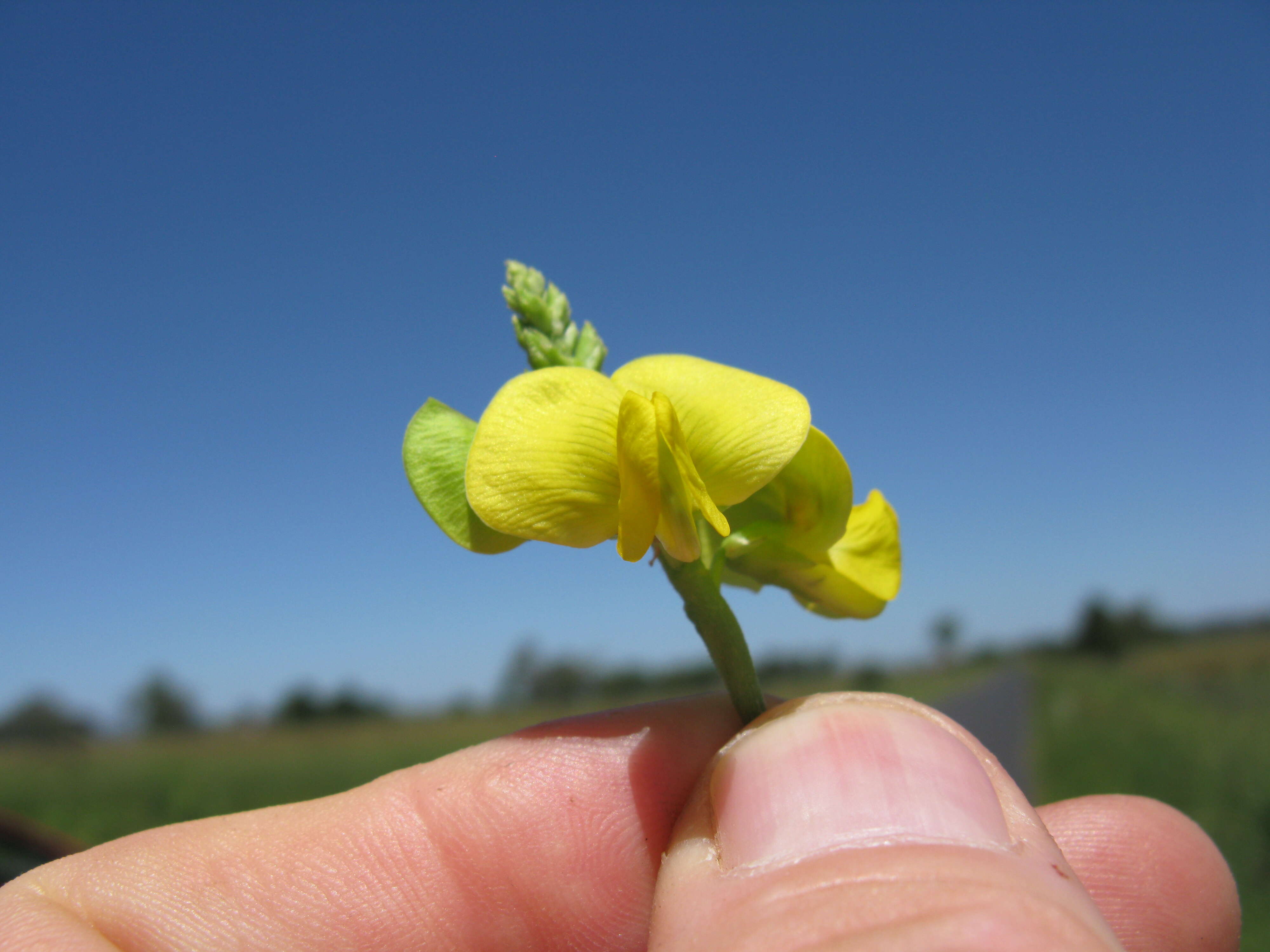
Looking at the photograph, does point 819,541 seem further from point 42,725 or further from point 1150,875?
point 42,725

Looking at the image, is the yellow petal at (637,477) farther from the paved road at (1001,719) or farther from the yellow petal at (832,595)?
the paved road at (1001,719)

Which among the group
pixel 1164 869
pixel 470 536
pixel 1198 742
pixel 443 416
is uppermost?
pixel 443 416

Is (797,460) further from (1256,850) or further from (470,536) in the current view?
(1256,850)

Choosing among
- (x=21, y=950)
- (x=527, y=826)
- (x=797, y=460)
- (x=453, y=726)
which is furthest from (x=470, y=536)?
(x=453, y=726)

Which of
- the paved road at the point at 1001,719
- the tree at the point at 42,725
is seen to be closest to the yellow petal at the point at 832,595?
the paved road at the point at 1001,719

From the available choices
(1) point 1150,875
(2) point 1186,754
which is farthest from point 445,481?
(2) point 1186,754

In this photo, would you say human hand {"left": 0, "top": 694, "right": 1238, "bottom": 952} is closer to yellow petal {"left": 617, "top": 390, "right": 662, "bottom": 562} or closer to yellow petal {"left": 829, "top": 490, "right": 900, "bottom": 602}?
yellow petal {"left": 829, "top": 490, "right": 900, "bottom": 602}

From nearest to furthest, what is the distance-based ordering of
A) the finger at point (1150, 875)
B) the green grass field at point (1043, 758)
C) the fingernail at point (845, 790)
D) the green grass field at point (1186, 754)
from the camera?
1. the fingernail at point (845, 790)
2. the finger at point (1150, 875)
3. the green grass field at point (1186, 754)
4. the green grass field at point (1043, 758)
